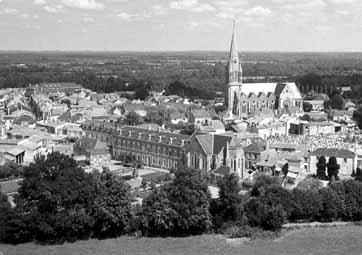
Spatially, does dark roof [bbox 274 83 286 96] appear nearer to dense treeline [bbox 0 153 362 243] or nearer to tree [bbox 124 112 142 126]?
tree [bbox 124 112 142 126]

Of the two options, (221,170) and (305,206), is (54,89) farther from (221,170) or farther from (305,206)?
(305,206)

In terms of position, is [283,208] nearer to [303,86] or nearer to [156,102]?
[156,102]

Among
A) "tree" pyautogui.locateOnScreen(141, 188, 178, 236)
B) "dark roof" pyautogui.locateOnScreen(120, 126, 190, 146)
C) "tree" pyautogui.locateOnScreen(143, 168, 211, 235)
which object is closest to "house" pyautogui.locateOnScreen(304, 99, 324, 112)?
"dark roof" pyautogui.locateOnScreen(120, 126, 190, 146)

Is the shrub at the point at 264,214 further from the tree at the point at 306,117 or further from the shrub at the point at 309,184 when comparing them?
the tree at the point at 306,117

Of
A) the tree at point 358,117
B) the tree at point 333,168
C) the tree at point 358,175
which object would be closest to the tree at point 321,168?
the tree at point 333,168

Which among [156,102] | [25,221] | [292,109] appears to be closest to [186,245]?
[25,221]

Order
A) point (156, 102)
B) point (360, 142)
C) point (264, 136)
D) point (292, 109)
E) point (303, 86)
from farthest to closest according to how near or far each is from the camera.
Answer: point (303, 86), point (156, 102), point (292, 109), point (264, 136), point (360, 142)

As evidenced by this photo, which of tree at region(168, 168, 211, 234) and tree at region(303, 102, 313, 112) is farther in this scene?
tree at region(303, 102, 313, 112)
